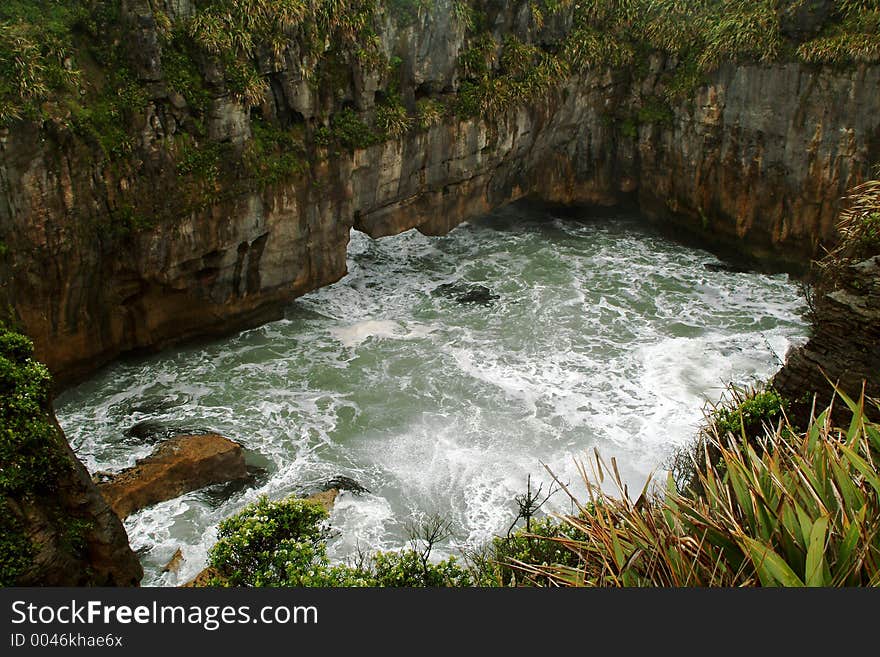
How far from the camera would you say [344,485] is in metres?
13.3

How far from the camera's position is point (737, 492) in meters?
5.95

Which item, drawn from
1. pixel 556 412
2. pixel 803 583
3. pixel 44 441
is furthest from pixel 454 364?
pixel 803 583

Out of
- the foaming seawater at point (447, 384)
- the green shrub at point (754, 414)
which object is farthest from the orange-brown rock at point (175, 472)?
the green shrub at point (754, 414)

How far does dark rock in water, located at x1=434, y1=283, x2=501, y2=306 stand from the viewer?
2039 cm

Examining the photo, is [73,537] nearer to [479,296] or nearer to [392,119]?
[479,296]

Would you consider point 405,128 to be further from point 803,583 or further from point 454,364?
Result: point 803,583

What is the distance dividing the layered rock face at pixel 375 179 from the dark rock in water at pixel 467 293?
2093 millimetres

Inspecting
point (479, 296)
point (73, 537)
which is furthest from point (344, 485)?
point (479, 296)

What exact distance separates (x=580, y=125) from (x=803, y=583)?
20.7 meters

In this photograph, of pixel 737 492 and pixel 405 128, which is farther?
pixel 405 128

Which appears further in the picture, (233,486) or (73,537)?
(233,486)

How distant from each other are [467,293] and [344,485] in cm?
870

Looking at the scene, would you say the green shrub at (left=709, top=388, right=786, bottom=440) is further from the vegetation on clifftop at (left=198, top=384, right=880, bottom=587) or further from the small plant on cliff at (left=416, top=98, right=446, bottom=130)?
the small plant on cliff at (left=416, top=98, right=446, bottom=130)

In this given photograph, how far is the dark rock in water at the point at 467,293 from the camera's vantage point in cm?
2039
